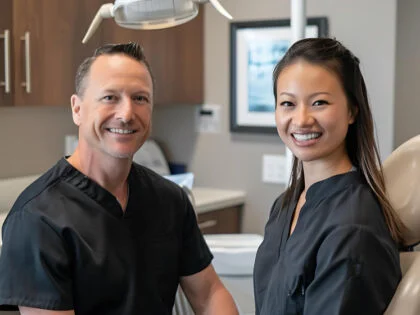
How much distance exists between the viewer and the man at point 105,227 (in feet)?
4.64

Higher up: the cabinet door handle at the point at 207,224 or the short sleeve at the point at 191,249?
the short sleeve at the point at 191,249

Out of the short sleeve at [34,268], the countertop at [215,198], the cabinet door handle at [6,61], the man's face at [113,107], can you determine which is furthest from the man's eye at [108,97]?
the countertop at [215,198]

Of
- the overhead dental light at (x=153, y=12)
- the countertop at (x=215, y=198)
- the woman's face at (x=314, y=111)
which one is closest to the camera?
the woman's face at (x=314, y=111)

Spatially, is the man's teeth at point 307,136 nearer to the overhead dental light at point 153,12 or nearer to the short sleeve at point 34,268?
the overhead dental light at point 153,12

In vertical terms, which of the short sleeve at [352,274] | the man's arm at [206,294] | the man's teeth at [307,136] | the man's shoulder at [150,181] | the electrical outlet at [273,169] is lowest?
the man's arm at [206,294]

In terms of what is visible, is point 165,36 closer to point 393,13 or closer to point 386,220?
point 393,13

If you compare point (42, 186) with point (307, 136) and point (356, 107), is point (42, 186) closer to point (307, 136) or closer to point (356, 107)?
point (307, 136)

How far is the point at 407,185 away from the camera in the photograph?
1.45 meters

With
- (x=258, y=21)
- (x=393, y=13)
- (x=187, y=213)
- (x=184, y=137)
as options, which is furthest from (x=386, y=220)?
(x=184, y=137)

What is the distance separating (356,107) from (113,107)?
52cm

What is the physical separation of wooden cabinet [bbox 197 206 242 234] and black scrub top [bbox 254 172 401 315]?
153 cm

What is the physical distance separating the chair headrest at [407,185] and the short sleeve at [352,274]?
159 millimetres

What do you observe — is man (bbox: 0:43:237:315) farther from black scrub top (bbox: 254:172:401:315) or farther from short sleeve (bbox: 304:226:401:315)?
short sleeve (bbox: 304:226:401:315)

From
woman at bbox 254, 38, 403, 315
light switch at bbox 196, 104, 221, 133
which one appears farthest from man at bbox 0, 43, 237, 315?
light switch at bbox 196, 104, 221, 133
